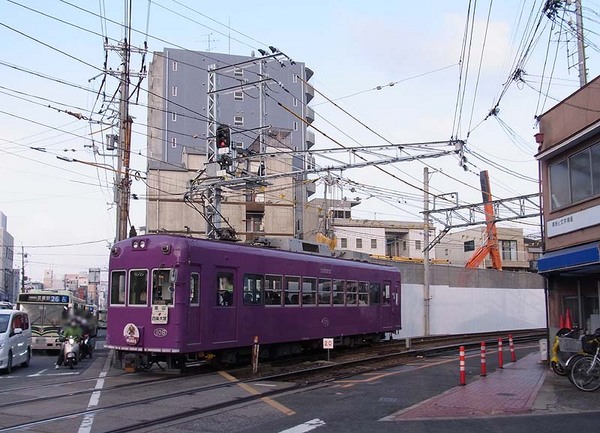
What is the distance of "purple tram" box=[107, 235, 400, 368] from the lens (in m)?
14.5

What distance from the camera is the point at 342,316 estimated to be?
Result: 2088 cm

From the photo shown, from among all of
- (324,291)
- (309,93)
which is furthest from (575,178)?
(309,93)

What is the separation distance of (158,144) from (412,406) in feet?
188

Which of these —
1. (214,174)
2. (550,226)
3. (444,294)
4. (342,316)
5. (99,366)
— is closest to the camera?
(550,226)

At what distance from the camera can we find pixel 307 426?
8820 millimetres

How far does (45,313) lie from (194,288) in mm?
13441

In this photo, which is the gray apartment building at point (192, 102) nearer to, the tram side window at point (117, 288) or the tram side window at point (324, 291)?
the tram side window at point (324, 291)

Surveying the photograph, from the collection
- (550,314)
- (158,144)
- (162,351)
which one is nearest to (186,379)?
(162,351)

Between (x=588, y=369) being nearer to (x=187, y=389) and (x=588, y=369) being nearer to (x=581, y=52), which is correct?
(x=187, y=389)

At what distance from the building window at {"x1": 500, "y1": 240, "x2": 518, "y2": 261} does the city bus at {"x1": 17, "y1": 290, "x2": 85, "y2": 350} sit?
5840 centimetres

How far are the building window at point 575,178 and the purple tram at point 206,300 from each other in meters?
7.34

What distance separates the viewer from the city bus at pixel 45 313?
24.7 m

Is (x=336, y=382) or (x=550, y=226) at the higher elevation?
(x=550, y=226)

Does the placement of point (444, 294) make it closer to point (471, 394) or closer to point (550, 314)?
point (550, 314)
